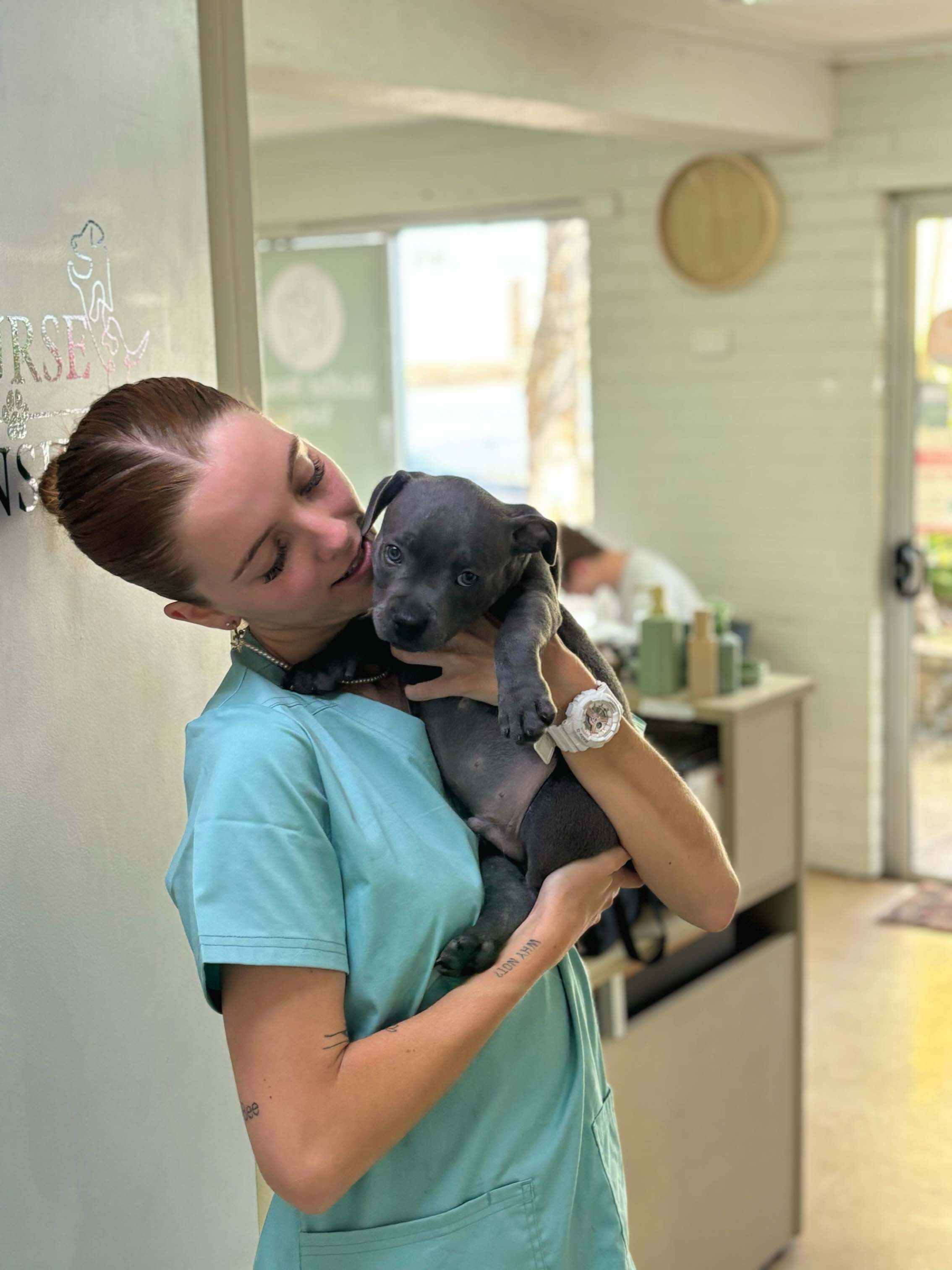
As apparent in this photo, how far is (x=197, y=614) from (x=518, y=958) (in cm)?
40

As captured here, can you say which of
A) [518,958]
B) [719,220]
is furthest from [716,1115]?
[719,220]

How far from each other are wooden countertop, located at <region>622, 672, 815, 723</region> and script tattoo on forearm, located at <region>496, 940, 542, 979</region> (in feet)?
5.18

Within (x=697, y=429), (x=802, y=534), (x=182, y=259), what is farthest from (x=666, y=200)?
(x=182, y=259)

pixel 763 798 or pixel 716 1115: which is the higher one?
pixel 763 798

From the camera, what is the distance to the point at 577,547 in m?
4.92

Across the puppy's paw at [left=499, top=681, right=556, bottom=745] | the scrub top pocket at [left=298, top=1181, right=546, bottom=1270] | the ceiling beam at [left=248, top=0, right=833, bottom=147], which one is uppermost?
the ceiling beam at [left=248, top=0, right=833, bottom=147]

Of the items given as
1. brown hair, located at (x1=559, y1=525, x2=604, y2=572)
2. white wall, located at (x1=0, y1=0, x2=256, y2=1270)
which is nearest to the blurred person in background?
brown hair, located at (x1=559, y1=525, x2=604, y2=572)

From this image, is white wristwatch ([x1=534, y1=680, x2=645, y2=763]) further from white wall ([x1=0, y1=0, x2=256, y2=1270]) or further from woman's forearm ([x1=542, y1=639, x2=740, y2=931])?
white wall ([x1=0, y1=0, x2=256, y2=1270])

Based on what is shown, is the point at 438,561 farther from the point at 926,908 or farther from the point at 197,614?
the point at 926,908

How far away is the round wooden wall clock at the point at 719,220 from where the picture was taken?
496 centimetres

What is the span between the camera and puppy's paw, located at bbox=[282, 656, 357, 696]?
47.2 inches

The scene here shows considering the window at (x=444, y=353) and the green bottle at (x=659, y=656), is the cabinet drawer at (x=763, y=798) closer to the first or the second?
the green bottle at (x=659, y=656)

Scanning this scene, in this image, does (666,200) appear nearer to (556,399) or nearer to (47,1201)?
(556,399)

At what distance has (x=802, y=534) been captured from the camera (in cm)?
512
